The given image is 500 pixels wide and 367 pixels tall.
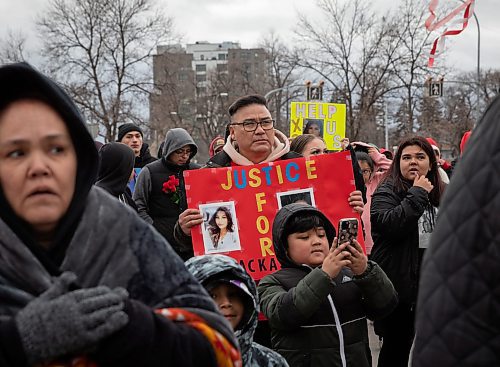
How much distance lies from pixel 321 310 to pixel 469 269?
229cm

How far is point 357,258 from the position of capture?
366 cm

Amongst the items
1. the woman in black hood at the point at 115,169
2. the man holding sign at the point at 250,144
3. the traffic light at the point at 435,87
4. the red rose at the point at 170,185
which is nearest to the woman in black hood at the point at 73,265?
the man holding sign at the point at 250,144

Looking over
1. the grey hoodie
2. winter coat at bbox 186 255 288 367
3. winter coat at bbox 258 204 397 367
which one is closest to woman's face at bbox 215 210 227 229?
winter coat at bbox 258 204 397 367

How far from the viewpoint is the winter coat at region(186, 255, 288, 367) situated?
3.01 metres

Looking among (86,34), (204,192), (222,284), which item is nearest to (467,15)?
(204,192)

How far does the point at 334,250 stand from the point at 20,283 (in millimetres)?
2135

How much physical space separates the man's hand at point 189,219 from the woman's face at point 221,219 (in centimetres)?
13

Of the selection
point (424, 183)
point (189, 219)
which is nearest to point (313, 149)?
point (424, 183)

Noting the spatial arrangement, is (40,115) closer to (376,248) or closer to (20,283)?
(20,283)

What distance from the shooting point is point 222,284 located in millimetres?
3100

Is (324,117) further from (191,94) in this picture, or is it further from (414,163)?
(191,94)

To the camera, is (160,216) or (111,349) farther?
(160,216)

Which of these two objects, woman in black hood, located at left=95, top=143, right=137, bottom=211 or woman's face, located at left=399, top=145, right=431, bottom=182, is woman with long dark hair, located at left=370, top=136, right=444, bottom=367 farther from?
woman in black hood, located at left=95, top=143, right=137, bottom=211

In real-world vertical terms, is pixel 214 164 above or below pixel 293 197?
above
